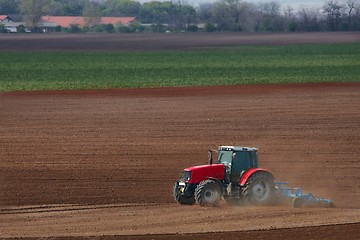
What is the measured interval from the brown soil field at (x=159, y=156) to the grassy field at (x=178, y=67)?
23.6 feet

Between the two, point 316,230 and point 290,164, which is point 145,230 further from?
point 290,164

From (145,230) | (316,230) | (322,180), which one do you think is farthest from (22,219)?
(322,180)

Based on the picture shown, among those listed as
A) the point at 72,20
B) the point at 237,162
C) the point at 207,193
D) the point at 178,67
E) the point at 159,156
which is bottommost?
the point at 72,20

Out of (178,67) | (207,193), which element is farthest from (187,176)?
(178,67)

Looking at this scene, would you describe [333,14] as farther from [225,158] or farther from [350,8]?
[225,158]

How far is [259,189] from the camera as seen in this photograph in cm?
2162

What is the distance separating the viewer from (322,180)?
26.7 meters

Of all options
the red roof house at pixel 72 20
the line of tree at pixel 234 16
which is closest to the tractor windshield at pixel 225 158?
the line of tree at pixel 234 16

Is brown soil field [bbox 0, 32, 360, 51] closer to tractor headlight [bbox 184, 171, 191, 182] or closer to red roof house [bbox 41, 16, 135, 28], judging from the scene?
red roof house [bbox 41, 16, 135, 28]

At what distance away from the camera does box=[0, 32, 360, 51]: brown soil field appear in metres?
105

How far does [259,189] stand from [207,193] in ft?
3.97

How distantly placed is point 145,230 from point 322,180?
902 centimetres

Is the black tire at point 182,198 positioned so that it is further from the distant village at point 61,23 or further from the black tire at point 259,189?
the distant village at point 61,23

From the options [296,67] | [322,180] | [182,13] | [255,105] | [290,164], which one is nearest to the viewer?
[322,180]
